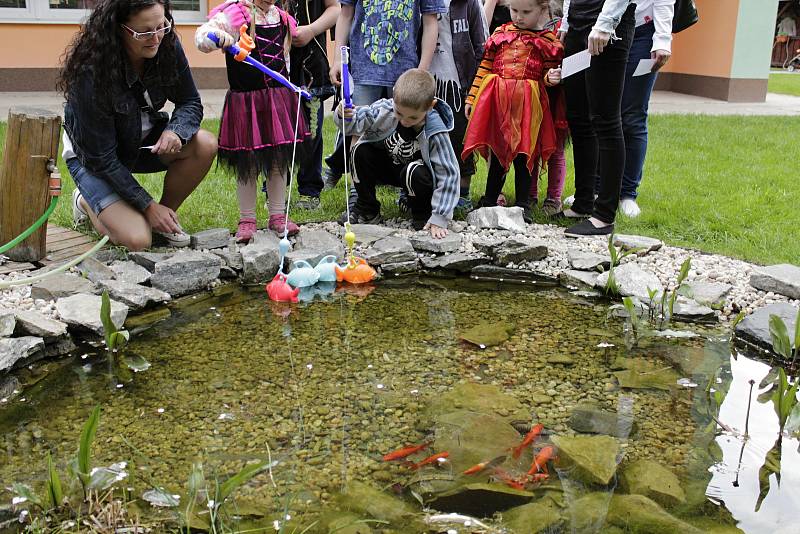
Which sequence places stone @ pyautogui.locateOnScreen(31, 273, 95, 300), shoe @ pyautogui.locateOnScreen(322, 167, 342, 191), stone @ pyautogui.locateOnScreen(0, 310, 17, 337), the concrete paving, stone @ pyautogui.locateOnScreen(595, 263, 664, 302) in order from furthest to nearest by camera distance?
the concrete paving
shoe @ pyautogui.locateOnScreen(322, 167, 342, 191)
stone @ pyautogui.locateOnScreen(595, 263, 664, 302)
stone @ pyautogui.locateOnScreen(31, 273, 95, 300)
stone @ pyautogui.locateOnScreen(0, 310, 17, 337)

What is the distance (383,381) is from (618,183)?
77.6 inches

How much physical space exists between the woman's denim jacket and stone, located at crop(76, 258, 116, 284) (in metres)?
0.34

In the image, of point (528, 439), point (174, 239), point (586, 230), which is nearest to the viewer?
point (528, 439)

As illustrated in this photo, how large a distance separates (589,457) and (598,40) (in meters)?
2.29

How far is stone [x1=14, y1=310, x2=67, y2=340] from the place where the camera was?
2.72 m

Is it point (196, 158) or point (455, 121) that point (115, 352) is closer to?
point (196, 158)

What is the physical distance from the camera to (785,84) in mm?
14195

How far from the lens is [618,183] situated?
13.0ft

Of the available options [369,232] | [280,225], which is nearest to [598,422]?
[369,232]

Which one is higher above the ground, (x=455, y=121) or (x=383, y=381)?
(x=455, y=121)

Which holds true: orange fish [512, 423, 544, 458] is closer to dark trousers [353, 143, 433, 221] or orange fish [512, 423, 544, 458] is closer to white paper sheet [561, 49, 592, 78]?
dark trousers [353, 143, 433, 221]

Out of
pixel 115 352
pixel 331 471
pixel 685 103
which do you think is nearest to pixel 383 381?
pixel 331 471

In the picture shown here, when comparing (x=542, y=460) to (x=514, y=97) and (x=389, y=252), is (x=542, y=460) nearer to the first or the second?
(x=389, y=252)

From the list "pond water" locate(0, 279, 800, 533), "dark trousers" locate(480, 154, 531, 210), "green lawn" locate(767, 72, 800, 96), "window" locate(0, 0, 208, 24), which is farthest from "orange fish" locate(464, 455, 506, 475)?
"green lawn" locate(767, 72, 800, 96)
